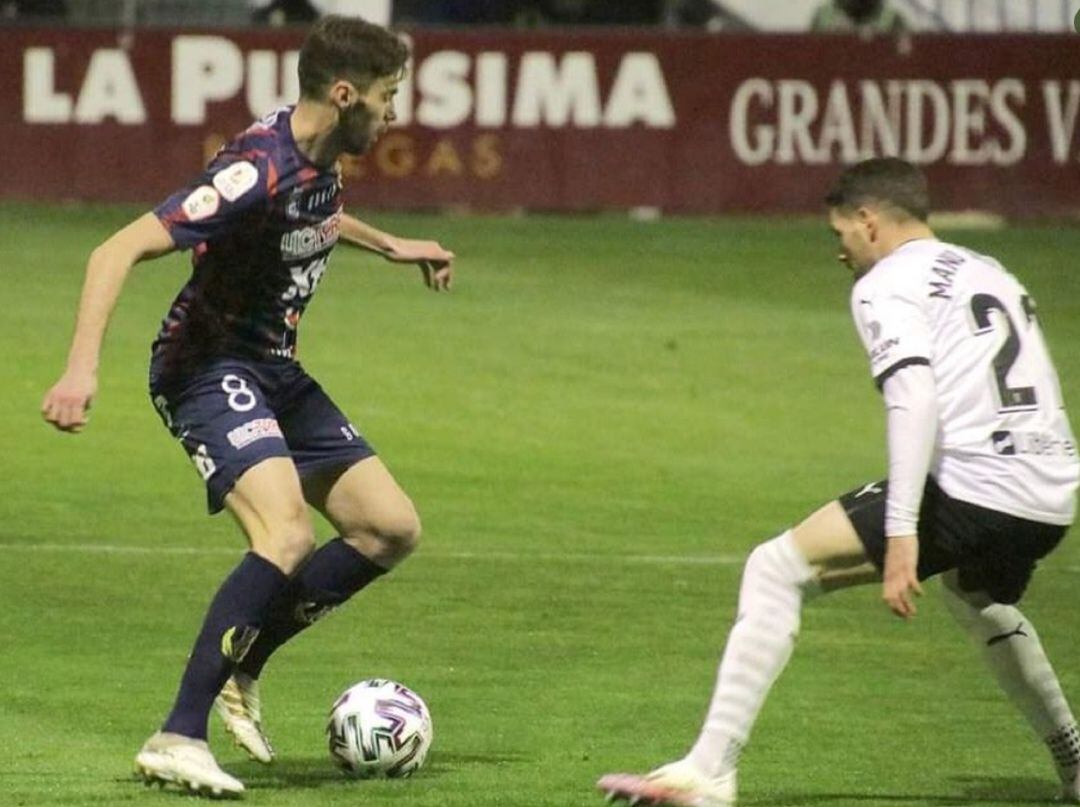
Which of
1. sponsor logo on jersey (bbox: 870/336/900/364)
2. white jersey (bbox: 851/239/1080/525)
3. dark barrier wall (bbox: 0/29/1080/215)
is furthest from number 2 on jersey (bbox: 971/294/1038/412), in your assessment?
dark barrier wall (bbox: 0/29/1080/215)

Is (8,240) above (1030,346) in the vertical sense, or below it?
below

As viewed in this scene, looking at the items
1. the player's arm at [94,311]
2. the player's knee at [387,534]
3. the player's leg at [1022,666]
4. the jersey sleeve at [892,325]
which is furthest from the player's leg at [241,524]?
the player's leg at [1022,666]

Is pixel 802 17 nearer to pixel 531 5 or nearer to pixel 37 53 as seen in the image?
pixel 531 5

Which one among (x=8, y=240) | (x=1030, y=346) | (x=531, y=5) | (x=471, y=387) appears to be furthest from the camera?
(x=531, y=5)

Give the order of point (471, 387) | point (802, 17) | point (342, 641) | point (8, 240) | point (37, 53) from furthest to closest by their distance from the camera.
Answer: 1. point (802, 17)
2. point (37, 53)
3. point (8, 240)
4. point (471, 387)
5. point (342, 641)

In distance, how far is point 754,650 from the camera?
21.9 ft

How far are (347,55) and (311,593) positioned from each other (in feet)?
5.26

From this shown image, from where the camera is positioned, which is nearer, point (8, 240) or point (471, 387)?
point (471, 387)

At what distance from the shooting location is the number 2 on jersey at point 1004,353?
6715 millimetres

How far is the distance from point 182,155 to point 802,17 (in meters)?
6.93

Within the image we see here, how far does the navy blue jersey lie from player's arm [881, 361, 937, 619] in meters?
1.77

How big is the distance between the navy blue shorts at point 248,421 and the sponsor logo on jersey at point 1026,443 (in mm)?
1936

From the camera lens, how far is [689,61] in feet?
74.1

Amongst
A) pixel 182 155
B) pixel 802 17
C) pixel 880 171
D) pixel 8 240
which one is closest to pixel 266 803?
pixel 880 171
